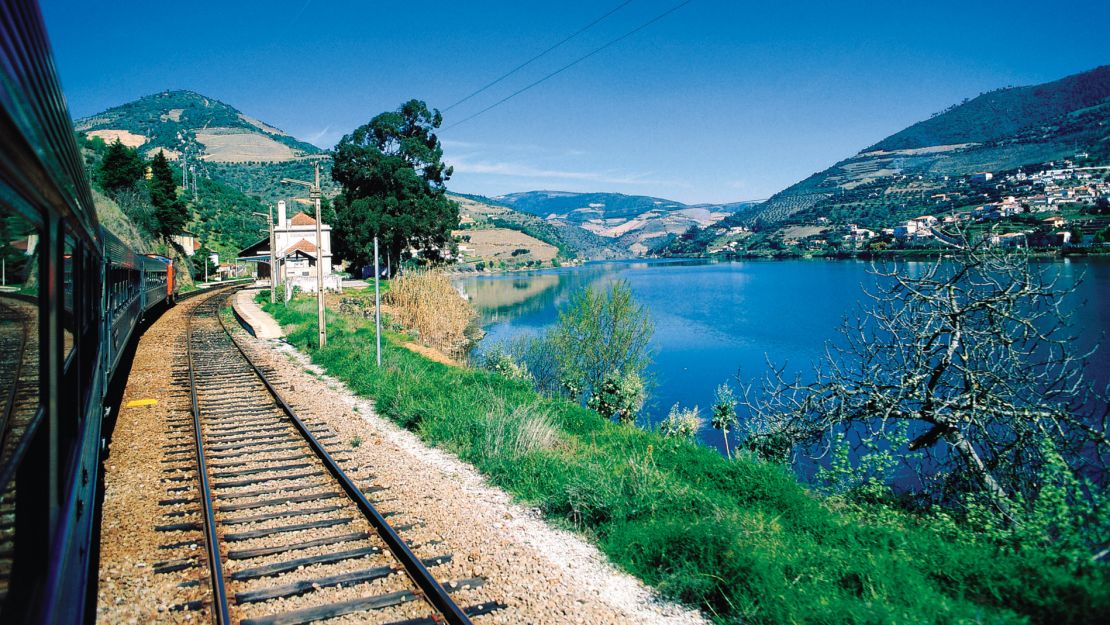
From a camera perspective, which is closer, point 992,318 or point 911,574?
point 911,574

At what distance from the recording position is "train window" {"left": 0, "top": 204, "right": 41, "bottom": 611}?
78.5 inches

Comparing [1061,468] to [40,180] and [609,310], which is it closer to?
[40,180]

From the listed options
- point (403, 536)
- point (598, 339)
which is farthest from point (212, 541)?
point (598, 339)

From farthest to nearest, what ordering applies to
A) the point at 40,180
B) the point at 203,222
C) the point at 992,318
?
the point at 203,222 → the point at 992,318 → the point at 40,180

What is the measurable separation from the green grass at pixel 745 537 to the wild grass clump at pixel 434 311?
48.1ft

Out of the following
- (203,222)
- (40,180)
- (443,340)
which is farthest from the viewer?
(203,222)

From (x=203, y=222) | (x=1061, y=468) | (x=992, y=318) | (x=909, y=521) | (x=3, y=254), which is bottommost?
(x=909, y=521)

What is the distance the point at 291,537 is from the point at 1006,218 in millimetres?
25411

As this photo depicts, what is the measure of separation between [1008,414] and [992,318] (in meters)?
1.31

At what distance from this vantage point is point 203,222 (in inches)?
2874

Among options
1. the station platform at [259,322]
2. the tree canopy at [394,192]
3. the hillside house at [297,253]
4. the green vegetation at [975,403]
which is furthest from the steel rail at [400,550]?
the tree canopy at [394,192]

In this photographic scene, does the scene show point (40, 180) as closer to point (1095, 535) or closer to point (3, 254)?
point (3, 254)

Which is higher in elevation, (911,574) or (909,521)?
(911,574)

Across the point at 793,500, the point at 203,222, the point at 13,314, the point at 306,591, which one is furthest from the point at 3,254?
the point at 203,222
